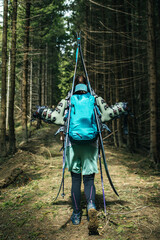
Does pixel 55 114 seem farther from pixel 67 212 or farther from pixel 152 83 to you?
pixel 152 83

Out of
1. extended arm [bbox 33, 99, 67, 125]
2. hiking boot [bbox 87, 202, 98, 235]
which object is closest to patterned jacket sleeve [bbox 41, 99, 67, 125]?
extended arm [bbox 33, 99, 67, 125]

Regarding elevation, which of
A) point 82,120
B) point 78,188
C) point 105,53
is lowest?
point 78,188

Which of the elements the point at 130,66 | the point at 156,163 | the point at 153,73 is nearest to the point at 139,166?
the point at 156,163

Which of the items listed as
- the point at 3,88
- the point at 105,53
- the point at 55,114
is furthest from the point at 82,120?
the point at 105,53

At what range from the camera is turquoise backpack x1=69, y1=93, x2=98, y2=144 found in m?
2.78

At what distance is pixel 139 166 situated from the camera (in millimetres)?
7188

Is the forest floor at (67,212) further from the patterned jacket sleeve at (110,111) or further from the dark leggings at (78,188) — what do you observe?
the patterned jacket sleeve at (110,111)

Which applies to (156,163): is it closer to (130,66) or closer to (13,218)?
(13,218)

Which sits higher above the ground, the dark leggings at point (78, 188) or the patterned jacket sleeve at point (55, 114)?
the patterned jacket sleeve at point (55, 114)

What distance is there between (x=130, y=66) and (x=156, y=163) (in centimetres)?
781

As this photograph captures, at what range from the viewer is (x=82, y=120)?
2840 mm

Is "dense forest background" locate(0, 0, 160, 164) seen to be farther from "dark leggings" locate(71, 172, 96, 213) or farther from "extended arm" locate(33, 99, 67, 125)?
"dark leggings" locate(71, 172, 96, 213)

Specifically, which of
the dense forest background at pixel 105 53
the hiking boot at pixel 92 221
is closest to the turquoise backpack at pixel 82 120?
the hiking boot at pixel 92 221

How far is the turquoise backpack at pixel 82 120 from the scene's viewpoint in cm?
278
